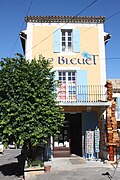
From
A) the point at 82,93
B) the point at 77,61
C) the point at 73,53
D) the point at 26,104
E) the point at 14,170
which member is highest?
the point at 73,53

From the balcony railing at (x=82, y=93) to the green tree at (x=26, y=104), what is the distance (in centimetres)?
359

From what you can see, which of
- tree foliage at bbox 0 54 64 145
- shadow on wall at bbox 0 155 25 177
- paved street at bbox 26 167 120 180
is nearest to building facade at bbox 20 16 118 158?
shadow on wall at bbox 0 155 25 177

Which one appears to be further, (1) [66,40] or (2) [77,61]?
(1) [66,40]

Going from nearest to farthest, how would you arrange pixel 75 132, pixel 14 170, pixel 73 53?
pixel 14 170, pixel 73 53, pixel 75 132

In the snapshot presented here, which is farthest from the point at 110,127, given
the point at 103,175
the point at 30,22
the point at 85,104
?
the point at 30,22

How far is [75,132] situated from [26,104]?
6.88 m

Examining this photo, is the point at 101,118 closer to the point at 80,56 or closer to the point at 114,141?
the point at 114,141

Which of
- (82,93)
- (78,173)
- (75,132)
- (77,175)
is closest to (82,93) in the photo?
(82,93)

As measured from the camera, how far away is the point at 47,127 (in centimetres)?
1216

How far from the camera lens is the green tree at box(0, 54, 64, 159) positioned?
1185 cm

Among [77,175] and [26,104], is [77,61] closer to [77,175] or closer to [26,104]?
[26,104]

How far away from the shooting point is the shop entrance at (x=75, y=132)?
17.4 meters

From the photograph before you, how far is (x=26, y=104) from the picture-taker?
12062 millimetres

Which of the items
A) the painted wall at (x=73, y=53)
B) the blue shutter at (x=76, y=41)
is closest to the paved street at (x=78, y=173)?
the painted wall at (x=73, y=53)
